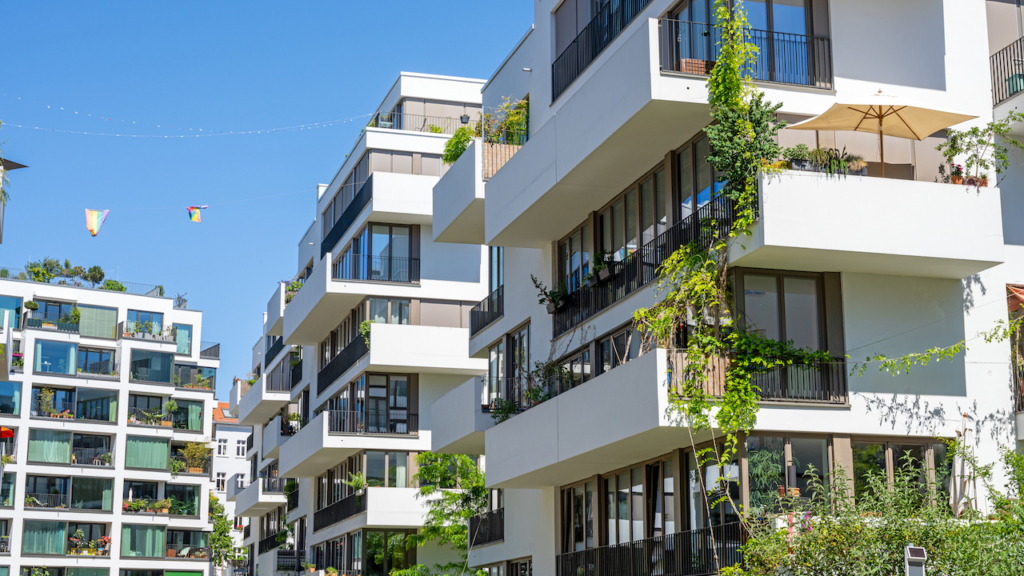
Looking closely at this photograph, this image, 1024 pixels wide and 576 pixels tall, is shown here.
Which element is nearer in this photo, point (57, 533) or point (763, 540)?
point (763, 540)

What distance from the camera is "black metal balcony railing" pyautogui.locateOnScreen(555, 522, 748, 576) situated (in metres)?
18.6

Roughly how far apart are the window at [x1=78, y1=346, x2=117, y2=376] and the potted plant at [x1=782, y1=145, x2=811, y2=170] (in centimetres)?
6542

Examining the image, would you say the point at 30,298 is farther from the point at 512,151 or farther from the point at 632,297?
the point at 632,297

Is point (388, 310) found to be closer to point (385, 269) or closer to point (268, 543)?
point (385, 269)

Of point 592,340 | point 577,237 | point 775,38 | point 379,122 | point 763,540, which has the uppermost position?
point 379,122

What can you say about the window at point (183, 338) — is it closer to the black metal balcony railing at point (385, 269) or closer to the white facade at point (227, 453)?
the white facade at point (227, 453)

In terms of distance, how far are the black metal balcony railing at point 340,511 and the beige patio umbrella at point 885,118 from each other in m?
22.4

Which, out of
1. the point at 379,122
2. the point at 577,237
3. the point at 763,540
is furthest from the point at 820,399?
the point at 379,122

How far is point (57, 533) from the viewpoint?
71.9 meters

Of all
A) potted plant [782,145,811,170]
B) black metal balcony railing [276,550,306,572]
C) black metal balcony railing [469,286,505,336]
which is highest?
potted plant [782,145,811,170]

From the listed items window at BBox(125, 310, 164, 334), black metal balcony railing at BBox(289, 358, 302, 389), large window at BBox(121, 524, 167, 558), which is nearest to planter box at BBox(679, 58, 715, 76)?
black metal balcony railing at BBox(289, 358, 302, 389)

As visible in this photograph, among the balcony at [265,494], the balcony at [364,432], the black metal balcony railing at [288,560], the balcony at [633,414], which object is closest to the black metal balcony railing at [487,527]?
the balcony at [633,414]

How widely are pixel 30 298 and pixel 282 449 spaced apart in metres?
38.6

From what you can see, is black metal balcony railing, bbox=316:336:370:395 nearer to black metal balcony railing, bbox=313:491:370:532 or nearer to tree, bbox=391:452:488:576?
black metal balcony railing, bbox=313:491:370:532
